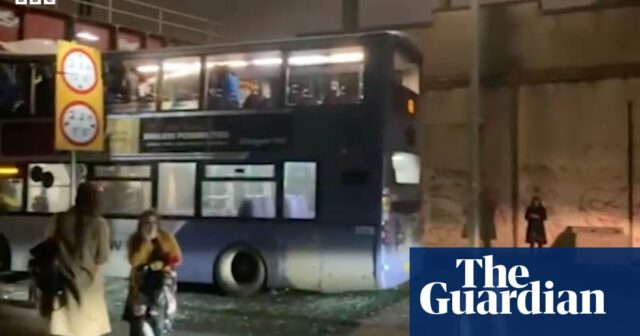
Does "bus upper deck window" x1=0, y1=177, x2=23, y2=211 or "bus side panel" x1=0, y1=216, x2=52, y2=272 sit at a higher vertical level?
"bus upper deck window" x1=0, y1=177, x2=23, y2=211

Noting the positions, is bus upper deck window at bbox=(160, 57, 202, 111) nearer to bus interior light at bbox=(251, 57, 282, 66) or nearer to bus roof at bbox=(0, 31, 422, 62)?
bus roof at bbox=(0, 31, 422, 62)

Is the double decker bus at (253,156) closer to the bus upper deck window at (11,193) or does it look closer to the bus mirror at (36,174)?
the bus mirror at (36,174)

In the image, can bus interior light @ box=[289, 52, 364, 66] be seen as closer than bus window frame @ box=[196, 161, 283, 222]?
Yes

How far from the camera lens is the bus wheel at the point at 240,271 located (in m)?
10.5

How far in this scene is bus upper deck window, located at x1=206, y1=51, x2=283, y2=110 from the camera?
1029 centimetres

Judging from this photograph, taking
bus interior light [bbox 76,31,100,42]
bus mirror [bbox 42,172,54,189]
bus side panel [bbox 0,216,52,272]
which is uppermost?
bus interior light [bbox 76,31,100,42]

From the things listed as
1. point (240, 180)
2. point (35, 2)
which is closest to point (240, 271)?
point (240, 180)

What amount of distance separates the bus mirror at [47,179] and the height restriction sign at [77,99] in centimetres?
287

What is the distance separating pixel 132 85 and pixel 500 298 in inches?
238

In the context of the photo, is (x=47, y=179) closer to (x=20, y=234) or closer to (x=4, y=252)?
(x=20, y=234)

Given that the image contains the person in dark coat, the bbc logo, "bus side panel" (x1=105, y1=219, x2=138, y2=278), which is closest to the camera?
"bus side panel" (x1=105, y1=219, x2=138, y2=278)

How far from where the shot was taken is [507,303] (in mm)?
7363

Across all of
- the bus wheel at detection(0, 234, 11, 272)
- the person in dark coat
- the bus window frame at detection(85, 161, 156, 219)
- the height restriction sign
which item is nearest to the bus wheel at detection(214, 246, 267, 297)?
the bus window frame at detection(85, 161, 156, 219)

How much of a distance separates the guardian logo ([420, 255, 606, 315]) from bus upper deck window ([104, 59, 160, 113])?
203 inches
